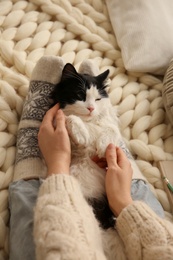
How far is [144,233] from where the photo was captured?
0.57 meters

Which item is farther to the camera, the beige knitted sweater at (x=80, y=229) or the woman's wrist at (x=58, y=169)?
the woman's wrist at (x=58, y=169)

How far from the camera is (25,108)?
88cm

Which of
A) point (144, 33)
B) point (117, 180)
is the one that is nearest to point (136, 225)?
point (117, 180)

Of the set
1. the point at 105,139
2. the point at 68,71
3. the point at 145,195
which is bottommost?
the point at 145,195

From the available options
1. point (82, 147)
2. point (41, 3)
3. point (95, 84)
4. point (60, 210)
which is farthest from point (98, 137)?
point (41, 3)

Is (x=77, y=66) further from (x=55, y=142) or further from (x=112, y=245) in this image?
(x=112, y=245)

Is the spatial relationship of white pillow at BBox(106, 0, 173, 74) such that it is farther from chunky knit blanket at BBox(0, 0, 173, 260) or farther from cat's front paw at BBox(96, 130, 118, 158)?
cat's front paw at BBox(96, 130, 118, 158)

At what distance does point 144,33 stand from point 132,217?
28.9 inches

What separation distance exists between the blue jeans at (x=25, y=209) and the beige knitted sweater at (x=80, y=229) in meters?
0.08

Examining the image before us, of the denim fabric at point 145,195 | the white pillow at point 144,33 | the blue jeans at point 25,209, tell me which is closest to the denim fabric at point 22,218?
the blue jeans at point 25,209

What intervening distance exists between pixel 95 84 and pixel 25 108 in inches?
7.8

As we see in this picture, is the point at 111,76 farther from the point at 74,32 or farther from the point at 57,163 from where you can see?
the point at 57,163

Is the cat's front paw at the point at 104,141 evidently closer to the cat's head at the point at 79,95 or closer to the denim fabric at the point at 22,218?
the cat's head at the point at 79,95

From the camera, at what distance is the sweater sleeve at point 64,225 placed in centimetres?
50
